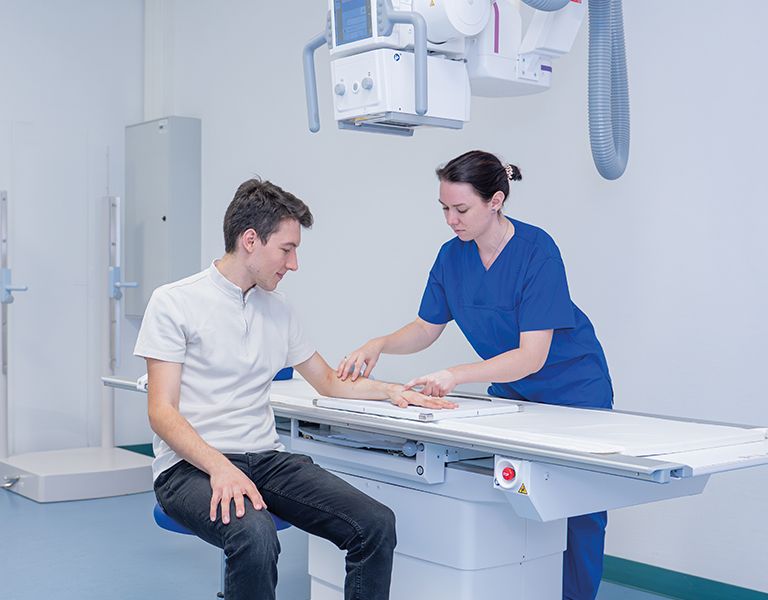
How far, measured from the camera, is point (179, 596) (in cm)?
307

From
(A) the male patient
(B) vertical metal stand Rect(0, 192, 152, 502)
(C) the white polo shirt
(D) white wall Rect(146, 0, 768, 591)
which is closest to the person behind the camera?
(A) the male patient

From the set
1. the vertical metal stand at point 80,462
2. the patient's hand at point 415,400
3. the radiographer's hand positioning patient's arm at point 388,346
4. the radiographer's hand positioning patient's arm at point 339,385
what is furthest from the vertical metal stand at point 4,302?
the patient's hand at point 415,400

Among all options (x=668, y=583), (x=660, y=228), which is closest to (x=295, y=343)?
(x=660, y=228)

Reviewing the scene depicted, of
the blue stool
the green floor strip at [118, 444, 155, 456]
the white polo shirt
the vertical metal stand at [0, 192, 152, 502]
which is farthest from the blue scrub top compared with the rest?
the green floor strip at [118, 444, 155, 456]

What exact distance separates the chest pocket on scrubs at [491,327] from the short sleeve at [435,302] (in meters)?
0.10

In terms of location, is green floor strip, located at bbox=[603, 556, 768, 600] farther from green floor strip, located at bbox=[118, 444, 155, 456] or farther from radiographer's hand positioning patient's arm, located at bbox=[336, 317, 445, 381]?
green floor strip, located at bbox=[118, 444, 155, 456]

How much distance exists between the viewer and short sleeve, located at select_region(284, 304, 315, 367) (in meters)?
2.44

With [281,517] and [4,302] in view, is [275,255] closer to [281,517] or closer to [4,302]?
[281,517]

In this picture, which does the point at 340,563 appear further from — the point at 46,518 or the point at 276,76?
the point at 276,76

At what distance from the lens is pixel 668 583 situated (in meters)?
3.04

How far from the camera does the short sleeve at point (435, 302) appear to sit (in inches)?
107

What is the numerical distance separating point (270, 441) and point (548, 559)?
0.69m

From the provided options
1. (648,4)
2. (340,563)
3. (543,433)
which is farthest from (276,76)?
(543,433)

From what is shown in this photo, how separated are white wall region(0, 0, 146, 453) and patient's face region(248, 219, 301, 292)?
8.76 feet
